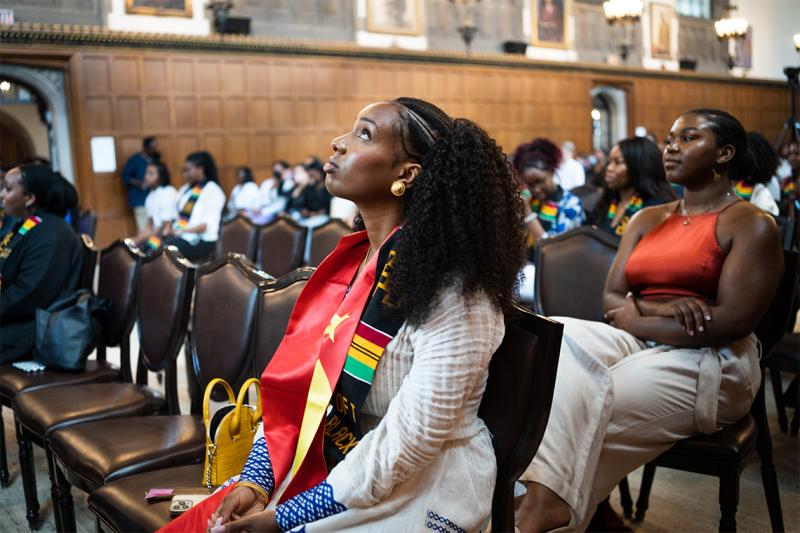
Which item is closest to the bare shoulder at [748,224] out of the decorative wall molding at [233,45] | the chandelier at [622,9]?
the decorative wall molding at [233,45]

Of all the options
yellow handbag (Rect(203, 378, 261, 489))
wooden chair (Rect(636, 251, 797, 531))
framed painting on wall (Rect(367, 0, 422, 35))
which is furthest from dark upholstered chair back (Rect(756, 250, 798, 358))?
framed painting on wall (Rect(367, 0, 422, 35))

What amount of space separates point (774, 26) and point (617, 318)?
84.8 inches

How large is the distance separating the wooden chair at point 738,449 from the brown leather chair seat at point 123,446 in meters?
1.44

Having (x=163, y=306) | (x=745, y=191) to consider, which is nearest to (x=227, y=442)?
(x=163, y=306)

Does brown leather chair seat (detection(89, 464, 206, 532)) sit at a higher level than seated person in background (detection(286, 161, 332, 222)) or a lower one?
lower

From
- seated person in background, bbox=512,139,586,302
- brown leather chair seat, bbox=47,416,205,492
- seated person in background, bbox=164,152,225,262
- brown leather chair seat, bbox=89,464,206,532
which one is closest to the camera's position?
brown leather chair seat, bbox=89,464,206,532

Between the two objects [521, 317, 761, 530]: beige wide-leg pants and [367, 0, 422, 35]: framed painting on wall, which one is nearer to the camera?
[521, 317, 761, 530]: beige wide-leg pants

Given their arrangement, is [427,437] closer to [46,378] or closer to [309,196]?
[46,378]

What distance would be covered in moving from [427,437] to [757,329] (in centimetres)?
150

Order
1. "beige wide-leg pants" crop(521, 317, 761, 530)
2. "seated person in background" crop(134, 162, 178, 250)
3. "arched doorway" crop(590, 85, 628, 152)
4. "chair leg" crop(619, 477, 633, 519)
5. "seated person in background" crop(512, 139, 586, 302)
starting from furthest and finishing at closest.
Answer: "arched doorway" crop(590, 85, 628, 152)
"seated person in background" crop(134, 162, 178, 250)
"seated person in background" crop(512, 139, 586, 302)
"chair leg" crop(619, 477, 633, 519)
"beige wide-leg pants" crop(521, 317, 761, 530)

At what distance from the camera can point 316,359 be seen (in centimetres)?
164

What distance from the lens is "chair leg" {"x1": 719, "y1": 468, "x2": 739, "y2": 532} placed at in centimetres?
206

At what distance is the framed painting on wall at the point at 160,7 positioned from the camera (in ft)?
34.9

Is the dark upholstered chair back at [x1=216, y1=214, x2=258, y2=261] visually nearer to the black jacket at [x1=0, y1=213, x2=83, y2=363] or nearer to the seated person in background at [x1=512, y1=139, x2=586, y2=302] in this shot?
the black jacket at [x1=0, y1=213, x2=83, y2=363]
